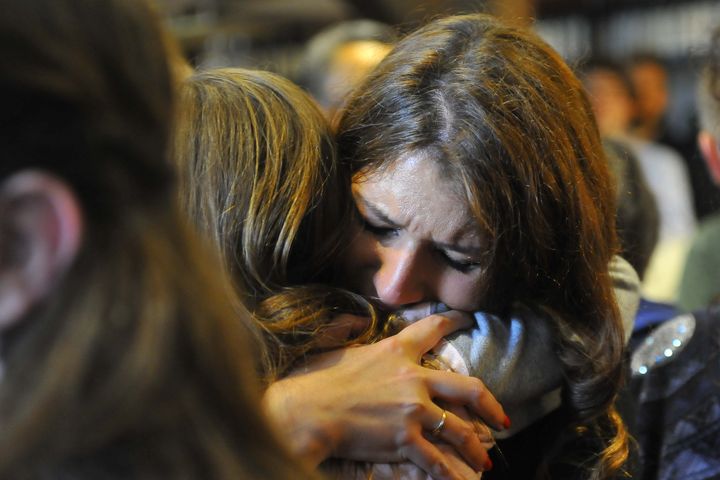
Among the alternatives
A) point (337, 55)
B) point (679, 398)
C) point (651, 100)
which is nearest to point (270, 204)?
point (679, 398)

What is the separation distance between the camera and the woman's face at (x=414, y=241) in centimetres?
104

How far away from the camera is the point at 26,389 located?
558 millimetres

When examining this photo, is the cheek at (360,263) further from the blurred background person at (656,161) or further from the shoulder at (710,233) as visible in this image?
the blurred background person at (656,161)

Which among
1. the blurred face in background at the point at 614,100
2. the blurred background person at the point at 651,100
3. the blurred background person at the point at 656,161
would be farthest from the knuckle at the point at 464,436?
the blurred background person at the point at 651,100

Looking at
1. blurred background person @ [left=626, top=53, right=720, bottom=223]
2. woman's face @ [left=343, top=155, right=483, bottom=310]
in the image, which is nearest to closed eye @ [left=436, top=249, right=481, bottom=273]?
woman's face @ [left=343, top=155, right=483, bottom=310]

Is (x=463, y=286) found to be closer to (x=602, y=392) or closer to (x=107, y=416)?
(x=602, y=392)

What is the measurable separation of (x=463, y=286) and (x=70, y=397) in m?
0.61

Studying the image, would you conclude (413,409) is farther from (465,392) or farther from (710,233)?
(710,233)

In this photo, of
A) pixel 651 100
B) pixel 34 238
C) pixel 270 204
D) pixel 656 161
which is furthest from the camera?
pixel 651 100

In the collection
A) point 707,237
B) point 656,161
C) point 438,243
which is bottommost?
point 656,161

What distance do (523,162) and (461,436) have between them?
31cm

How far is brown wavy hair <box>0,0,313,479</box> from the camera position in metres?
0.55

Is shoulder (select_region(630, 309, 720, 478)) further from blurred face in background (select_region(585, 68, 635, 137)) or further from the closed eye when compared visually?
blurred face in background (select_region(585, 68, 635, 137))

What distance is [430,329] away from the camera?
42.5 inches
